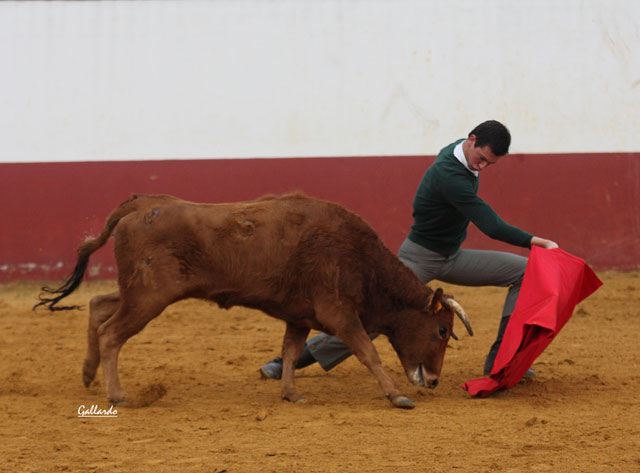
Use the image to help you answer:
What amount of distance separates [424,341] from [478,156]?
123 centimetres

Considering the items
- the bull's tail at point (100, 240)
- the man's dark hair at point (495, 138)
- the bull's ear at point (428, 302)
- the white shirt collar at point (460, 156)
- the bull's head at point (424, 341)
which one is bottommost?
the bull's head at point (424, 341)

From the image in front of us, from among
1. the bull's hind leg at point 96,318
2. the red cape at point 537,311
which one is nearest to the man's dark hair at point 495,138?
the red cape at point 537,311

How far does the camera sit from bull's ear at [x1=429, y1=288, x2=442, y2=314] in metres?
5.22

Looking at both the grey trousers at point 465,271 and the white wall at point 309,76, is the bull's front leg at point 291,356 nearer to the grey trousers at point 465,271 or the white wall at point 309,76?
the grey trousers at point 465,271

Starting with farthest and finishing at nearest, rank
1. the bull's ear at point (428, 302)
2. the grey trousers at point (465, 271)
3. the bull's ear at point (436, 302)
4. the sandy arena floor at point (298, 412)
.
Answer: the grey trousers at point (465, 271)
the bull's ear at point (428, 302)
the bull's ear at point (436, 302)
the sandy arena floor at point (298, 412)

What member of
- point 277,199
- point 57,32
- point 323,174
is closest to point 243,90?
point 323,174

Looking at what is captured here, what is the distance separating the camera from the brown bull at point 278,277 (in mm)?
4992

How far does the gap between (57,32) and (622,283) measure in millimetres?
7711

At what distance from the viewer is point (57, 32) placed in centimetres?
1067

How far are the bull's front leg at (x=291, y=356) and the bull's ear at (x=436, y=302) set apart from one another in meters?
0.84

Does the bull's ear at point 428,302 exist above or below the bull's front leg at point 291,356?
above

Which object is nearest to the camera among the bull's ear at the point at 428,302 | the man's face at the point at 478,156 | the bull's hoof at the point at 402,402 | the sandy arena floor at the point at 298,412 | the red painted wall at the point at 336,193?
the sandy arena floor at the point at 298,412

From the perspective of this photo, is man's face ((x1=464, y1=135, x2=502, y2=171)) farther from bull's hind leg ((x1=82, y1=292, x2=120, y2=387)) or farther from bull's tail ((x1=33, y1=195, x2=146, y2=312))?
bull's hind leg ((x1=82, y1=292, x2=120, y2=387))
